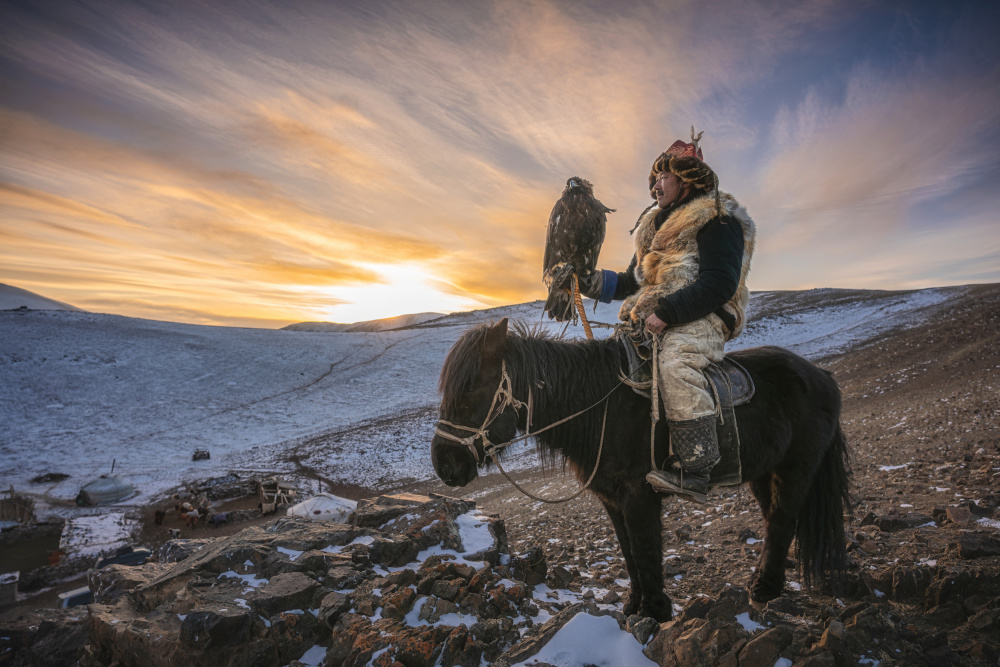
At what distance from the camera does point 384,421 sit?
29.0m

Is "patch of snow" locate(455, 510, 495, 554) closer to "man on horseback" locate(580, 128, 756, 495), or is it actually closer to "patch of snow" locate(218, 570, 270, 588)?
"patch of snow" locate(218, 570, 270, 588)

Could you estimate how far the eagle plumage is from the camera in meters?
3.69

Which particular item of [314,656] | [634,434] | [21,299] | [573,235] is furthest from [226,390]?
[21,299]

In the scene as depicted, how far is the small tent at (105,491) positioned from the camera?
1939cm

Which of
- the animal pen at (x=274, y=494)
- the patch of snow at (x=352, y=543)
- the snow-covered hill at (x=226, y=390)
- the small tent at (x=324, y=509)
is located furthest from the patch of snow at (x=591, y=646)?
the animal pen at (x=274, y=494)

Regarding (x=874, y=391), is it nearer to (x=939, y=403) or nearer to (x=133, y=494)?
(x=939, y=403)

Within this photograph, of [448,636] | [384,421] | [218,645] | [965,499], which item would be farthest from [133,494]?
[965,499]

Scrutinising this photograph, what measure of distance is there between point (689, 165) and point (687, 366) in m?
1.74

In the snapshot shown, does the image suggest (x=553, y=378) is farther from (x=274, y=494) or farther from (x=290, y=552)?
(x=274, y=494)

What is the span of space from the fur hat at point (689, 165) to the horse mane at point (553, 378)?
5.26 feet

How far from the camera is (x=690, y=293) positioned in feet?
10.7

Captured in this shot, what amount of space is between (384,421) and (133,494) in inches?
527

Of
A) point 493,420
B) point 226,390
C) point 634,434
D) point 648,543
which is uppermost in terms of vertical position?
point 493,420

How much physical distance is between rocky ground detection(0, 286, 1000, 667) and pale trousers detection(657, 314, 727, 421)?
4.87ft
